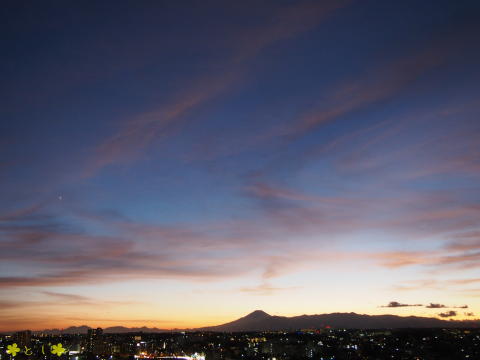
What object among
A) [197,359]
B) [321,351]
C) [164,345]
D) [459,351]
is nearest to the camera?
[197,359]

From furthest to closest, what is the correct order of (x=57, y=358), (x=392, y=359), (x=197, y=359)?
(x=392, y=359)
(x=197, y=359)
(x=57, y=358)

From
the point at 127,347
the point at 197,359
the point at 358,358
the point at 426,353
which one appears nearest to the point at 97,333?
the point at 127,347

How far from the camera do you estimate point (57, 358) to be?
75875 millimetres

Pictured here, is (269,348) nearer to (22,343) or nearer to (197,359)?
(197,359)

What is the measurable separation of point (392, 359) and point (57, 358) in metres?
72.7

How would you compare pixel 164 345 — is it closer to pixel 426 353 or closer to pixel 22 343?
pixel 22 343

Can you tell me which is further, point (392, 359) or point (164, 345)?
point (164, 345)

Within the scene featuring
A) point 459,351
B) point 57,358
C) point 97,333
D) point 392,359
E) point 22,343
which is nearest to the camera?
point 57,358

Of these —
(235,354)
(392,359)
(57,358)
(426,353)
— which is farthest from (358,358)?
(57,358)

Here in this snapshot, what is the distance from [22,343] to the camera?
120 metres

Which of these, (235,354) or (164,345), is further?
(164,345)

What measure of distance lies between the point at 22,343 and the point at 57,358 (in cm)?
5256

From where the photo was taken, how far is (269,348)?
143 meters

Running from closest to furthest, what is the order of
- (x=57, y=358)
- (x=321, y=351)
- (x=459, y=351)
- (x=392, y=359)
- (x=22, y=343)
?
(x=57, y=358) < (x=392, y=359) < (x=22, y=343) < (x=459, y=351) < (x=321, y=351)
